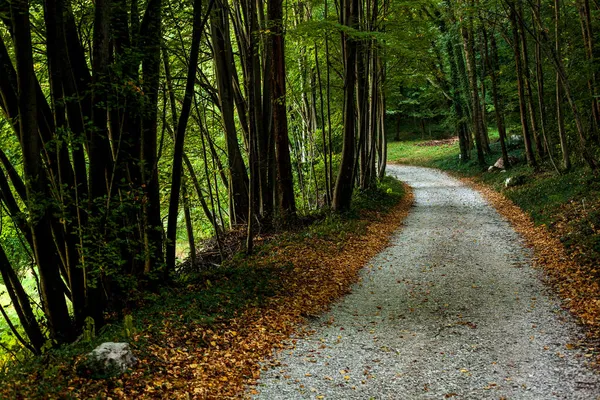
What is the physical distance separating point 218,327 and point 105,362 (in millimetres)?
1963

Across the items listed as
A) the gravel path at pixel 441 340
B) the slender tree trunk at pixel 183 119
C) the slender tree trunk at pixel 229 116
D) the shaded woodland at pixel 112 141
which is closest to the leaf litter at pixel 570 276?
the gravel path at pixel 441 340

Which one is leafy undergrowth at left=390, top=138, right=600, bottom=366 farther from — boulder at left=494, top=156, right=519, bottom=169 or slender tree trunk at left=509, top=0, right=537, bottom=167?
slender tree trunk at left=509, top=0, right=537, bottom=167

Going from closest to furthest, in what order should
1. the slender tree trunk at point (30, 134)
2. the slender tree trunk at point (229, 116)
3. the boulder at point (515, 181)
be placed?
the slender tree trunk at point (30, 134)
the slender tree trunk at point (229, 116)
the boulder at point (515, 181)

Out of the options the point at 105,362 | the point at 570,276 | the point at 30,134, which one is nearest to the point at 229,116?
the point at 30,134

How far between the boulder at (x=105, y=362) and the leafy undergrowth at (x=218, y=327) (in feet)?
0.26

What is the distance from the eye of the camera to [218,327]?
21.6 ft

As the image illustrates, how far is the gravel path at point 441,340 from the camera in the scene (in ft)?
16.8

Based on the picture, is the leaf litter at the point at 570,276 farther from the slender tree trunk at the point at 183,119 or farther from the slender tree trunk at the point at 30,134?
the slender tree trunk at the point at 30,134

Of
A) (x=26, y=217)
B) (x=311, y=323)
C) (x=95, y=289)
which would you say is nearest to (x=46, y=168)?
(x=26, y=217)

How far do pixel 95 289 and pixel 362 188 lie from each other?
13.3 m

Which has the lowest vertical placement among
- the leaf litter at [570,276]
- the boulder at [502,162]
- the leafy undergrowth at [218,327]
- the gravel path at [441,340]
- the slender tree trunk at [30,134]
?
the gravel path at [441,340]

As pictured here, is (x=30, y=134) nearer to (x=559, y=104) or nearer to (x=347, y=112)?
(x=347, y=112)

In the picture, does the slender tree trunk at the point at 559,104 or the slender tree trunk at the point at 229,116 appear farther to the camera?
the slender tree trunk at the point at 559,104

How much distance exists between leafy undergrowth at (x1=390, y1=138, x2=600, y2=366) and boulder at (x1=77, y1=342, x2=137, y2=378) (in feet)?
16.9
